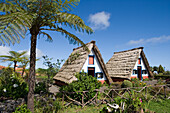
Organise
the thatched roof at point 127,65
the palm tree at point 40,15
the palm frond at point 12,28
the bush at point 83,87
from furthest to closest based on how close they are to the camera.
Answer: the thatched roof at point 127,65 → the bush at point 83,87 → the palm tree at point 40,15 → the palm frond at point 12,28

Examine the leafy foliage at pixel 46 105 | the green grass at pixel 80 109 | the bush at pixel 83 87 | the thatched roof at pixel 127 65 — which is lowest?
the green grass at pixel 80 109

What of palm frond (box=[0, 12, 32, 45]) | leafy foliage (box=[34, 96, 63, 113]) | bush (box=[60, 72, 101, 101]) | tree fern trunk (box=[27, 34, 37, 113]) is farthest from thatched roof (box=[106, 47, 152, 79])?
palm frond (box=[0, 12, 32, 45])

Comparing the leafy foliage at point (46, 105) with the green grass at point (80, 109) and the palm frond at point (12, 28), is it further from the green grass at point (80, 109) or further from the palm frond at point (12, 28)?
the palm frond at point (12, 28)

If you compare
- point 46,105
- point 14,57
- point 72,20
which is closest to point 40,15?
point 72,20

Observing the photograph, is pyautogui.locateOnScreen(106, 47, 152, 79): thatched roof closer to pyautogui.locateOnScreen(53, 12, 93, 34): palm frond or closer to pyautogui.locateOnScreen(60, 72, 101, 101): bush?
pyautogui.locateOnScreen(60, 72, 101, 101): bush

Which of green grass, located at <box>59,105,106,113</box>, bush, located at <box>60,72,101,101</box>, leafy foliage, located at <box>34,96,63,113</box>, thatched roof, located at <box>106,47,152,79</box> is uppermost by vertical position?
thatched roof, located at <box>106,47,152,79</box>

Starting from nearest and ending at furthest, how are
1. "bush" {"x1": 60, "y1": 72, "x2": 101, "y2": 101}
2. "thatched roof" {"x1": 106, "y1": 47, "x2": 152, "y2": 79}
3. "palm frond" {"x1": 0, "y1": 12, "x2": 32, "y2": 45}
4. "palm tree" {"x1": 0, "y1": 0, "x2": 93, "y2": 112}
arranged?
"palm frond" {"x1": 0, "y1": 12, "x2": 32, "y2": 45} < "palm tree" {"x1": 0, "y1": 0, "x2": 93, "y2": 112} < "bush" {"x1": 60, "y1": 72, "x2": 101, "y2": 101} < "thatched roof" {"x1": 106, "y1": 47, "x2": 152, "y2": 79}

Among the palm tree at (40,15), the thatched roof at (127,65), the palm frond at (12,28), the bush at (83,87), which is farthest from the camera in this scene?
the thatched roof at (127,65)

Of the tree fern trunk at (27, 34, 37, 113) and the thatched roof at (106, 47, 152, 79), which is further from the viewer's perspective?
the thatched roof at (106, 47, 152, 79)

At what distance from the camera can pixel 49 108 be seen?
595 cm

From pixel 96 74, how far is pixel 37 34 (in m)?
9.52

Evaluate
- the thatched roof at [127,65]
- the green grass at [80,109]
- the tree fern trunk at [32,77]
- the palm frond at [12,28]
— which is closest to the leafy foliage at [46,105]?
the green grass at [80,109]

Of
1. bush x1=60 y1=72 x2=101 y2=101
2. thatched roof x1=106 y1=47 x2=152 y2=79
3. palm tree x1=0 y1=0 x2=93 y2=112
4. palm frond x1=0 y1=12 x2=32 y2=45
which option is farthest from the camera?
thatched roof x1=106 y1=47 x2=152 y2=79

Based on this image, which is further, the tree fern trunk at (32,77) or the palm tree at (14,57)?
the palm tree at (14,57)
